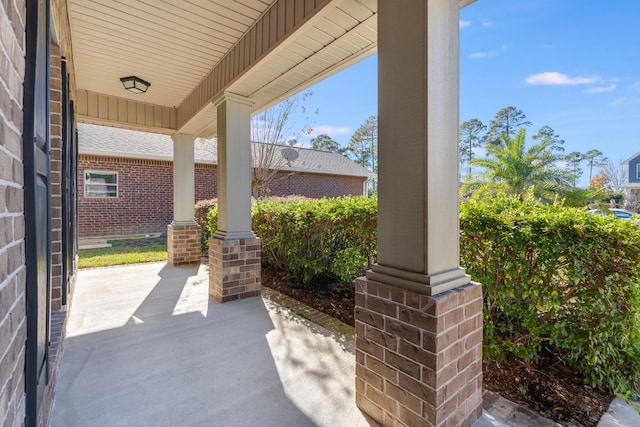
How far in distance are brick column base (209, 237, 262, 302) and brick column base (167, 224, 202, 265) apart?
2.45 metres

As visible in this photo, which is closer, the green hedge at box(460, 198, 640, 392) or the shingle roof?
the green hedge at box(460, 198, 640, 392)

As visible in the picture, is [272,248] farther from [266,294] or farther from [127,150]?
[127,150]

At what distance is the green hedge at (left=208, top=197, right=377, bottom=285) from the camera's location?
147 inches

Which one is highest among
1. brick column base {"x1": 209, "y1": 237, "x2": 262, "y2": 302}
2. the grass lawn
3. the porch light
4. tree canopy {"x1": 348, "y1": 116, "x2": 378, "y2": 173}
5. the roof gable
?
tree canopy {"x1": 348, "y1": 116, "x2": 378, "y2": 173}

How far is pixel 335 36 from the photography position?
2928 millimetres

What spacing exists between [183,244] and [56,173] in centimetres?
421

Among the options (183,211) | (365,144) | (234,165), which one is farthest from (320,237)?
(365,144)

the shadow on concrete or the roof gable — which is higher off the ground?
the roof gable

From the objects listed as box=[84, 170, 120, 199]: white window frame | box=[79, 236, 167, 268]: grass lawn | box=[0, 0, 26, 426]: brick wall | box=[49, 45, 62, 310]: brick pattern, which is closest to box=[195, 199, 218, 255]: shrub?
box=[79, 236, 167, 268]: grass lawn

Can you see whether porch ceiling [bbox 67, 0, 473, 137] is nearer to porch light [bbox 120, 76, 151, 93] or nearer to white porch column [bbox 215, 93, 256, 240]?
porch light [bbox 120, 76, 151, 93]

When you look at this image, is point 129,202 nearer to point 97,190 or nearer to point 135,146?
point 97,190

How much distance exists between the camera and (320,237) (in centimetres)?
443

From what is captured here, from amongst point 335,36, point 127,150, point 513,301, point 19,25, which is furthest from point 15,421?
point 127,150

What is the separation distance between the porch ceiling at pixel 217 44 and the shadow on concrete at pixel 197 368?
115 inches
